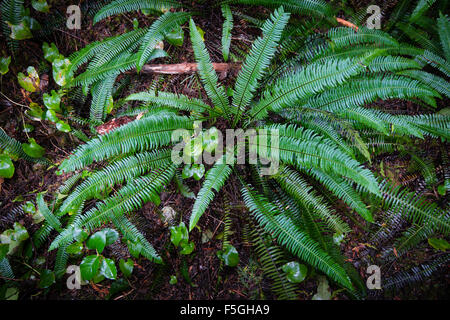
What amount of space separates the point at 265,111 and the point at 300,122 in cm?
41

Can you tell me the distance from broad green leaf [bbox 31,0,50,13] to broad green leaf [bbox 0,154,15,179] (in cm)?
195

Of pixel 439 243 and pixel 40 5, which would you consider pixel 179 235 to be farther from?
pixel 40 5

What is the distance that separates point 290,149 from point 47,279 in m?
2.81

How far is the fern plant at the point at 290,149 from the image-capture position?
233 cm

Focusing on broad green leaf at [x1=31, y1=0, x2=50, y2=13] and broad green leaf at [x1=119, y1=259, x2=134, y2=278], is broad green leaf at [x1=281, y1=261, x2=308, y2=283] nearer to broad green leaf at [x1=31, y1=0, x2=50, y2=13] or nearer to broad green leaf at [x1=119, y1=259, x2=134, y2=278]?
broad green leaf at [x1=119, y1=259, x2=134, y2=278]

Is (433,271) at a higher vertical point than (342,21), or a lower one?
lower

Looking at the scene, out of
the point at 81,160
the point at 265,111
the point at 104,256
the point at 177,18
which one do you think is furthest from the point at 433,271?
the point at 177,18

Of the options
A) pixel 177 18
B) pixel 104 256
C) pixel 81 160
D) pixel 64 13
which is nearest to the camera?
pixel 81 160

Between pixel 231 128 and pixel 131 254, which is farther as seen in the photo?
pixel 231 128

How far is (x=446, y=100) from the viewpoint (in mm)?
3176

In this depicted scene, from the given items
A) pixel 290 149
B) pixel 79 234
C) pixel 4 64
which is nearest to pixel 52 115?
pixel 4 64

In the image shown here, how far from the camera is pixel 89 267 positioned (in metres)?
2.45
